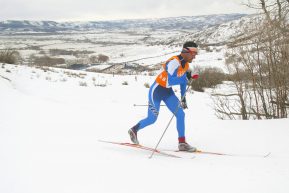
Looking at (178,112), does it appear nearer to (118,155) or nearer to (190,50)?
(190,50)

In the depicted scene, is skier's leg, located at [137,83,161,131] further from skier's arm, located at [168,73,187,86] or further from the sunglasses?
the sunglasses

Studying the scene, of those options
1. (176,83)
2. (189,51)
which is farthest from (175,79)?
(189,51)

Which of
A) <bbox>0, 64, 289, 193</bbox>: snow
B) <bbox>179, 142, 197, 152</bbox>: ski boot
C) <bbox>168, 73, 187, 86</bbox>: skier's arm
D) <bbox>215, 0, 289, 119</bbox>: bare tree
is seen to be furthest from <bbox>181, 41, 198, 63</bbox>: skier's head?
<bbox>215, 0, 289, 119</bbox>: bare tree

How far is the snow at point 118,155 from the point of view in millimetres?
4176

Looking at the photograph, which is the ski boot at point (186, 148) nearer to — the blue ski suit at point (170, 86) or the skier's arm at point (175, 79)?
the blue ski suit at point (170, 86)

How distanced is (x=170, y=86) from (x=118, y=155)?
57.8 inches

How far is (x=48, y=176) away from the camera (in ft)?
14.3

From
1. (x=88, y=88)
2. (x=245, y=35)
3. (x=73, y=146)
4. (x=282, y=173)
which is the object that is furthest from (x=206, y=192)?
(x=88, y=88)

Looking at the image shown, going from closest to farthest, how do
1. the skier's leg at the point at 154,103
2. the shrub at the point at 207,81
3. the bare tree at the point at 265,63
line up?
the skier's leg at the point at 154,103
the bare tree at the point at 265,63
the shrub at the point at 207,81

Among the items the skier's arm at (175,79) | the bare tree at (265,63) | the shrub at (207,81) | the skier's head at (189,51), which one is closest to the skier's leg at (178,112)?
the skier's arm at (175,79)

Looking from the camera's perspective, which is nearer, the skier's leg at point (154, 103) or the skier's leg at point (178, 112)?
the skier's leg at point (178, 112)

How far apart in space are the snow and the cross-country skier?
436 millimetres

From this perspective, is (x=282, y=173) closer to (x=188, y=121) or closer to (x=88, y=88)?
(x=188, y=121)

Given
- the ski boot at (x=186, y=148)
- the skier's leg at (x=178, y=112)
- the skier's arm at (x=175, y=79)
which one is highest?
the skier's arm at (x=175, y=79)
